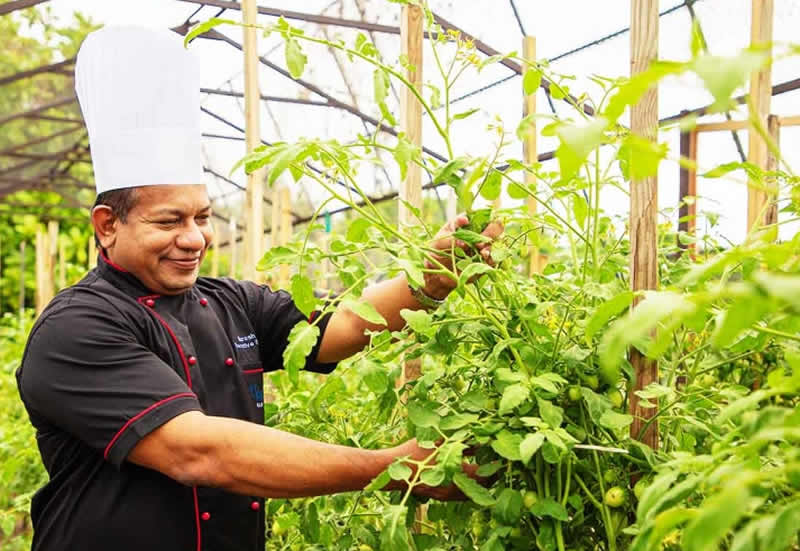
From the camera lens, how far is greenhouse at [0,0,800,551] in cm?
75

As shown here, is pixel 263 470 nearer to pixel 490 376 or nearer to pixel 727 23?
pixel 490 376

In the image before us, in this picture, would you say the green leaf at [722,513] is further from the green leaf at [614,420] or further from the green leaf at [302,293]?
the green leaf at [302,293]

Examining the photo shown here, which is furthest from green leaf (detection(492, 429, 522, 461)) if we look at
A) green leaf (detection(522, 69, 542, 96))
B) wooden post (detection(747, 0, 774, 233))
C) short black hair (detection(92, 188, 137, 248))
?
wooden post (detection(747, 0, 774, 233))

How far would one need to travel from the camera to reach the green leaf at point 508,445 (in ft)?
3.59

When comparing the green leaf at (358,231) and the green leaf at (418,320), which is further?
the green leaf at (358,231)

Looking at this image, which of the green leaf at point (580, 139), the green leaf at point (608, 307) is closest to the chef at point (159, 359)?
the green leaf at point (608, 307)

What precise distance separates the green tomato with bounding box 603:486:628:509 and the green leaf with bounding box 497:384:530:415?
0.20 m

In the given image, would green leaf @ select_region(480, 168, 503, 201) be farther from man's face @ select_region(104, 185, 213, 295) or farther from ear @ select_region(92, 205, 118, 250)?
ear @ select_region(92, 205, 118, 250)

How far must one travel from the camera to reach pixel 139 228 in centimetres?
169

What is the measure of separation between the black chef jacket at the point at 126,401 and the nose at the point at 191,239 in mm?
142

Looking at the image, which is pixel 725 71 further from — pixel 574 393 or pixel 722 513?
pixel 574 393

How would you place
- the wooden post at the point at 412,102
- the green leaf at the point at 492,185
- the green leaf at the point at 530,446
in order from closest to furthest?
the green leaf at the point at 530,446
the green leaf at the point at 492,185
the wooden post at the point at 412,102

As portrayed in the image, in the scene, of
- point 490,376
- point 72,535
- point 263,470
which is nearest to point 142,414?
point 263,470

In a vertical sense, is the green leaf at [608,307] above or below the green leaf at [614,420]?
above
